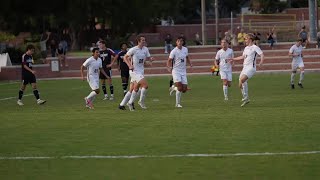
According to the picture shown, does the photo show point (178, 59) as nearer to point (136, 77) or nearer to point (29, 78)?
point (136, 77)

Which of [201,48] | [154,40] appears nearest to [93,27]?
[201,48]

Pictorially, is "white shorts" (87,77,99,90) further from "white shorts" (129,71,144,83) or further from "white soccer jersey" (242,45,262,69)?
"white soccer jersey" (242,45,262,69)

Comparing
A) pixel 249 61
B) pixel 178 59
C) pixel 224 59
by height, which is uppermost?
pixel 178 59

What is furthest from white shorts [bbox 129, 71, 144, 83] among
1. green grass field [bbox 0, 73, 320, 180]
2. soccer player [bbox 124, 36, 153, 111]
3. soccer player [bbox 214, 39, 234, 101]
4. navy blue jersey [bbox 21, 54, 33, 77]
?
navy blue jersey [bbox 21, 54, 33, 77]

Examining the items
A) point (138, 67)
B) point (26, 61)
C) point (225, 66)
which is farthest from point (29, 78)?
point (225, 66)

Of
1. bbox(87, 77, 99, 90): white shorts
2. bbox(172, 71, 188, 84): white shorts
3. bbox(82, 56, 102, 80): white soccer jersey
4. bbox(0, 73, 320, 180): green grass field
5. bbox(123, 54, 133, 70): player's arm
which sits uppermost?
bbox(123, 54, 133, 70): player's arm

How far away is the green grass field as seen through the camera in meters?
11.0

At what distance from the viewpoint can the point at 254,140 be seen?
14.0 meters

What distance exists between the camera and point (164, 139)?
571 inches

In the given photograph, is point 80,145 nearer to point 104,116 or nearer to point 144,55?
point 104,116

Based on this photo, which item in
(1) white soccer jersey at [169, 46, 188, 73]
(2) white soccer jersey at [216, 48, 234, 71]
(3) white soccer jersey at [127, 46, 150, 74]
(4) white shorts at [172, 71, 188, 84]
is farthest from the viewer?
(2) white soccer jersey at [216, 48, 234, 71]

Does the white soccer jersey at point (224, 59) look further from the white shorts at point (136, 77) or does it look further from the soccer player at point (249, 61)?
the white shorts at point (136, 77)

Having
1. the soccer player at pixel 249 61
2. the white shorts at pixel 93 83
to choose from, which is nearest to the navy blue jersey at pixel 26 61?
the white shorts at pixel 93 83

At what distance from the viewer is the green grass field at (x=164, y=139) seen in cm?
1101
